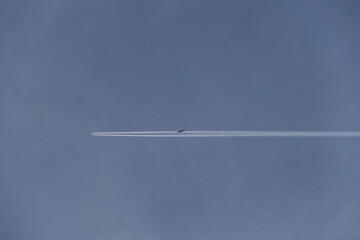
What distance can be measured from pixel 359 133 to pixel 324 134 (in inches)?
217

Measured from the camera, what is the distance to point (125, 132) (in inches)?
2744

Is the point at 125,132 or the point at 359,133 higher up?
the point at 125,132

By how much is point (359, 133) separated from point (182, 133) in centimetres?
3668

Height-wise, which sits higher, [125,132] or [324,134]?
[125,132]

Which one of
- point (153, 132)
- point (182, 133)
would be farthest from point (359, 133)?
point (153, 132)

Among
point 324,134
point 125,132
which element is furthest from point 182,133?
point 324,134

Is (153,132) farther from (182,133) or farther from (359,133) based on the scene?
(359,133)

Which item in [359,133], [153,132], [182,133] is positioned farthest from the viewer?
[153,132]

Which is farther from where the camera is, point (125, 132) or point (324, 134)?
point (125, 132)

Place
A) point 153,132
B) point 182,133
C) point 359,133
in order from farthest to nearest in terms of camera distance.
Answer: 1. point 153,132
2. point 182,133
3. point 359,133

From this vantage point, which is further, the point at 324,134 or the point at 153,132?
the point at 153,132

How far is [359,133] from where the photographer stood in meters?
43.8

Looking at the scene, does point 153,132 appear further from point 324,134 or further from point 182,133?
point 324,134

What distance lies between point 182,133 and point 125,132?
52.9ft
